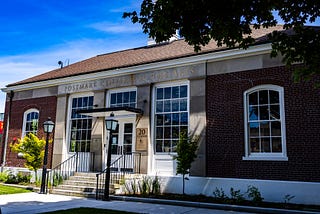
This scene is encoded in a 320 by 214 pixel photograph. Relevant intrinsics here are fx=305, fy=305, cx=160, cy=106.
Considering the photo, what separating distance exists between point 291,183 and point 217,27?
5.86 m

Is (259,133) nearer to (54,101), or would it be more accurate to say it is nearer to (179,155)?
(179,155)

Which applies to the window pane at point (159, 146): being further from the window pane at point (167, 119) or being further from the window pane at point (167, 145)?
the window pane at point (167, 119)

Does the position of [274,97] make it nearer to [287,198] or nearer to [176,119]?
[287,198]

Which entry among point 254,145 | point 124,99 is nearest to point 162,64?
point 124,99

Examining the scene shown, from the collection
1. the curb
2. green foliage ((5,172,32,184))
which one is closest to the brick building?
green foliage ((5,172,32,184))

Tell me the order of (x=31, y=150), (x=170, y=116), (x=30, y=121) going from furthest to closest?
Result: (x=30, y=121) → (x=31, y=150) → (x=170, y=116)

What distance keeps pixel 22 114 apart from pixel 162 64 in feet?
30.8

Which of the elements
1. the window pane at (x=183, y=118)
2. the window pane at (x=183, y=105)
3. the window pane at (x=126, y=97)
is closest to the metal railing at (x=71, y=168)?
the window pane at (x=126, y=97)

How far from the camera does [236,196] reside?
10.0m

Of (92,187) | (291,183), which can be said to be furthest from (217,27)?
(92,187)

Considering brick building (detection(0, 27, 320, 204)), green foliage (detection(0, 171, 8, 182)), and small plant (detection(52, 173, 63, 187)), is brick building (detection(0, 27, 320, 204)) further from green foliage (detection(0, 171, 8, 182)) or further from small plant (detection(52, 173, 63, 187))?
green foliage (detection(0, 171, 8, 182))

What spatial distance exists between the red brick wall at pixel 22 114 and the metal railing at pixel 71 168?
1388 mm

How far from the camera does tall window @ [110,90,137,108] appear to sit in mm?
13774

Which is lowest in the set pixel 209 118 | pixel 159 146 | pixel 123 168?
pixel 123 168
